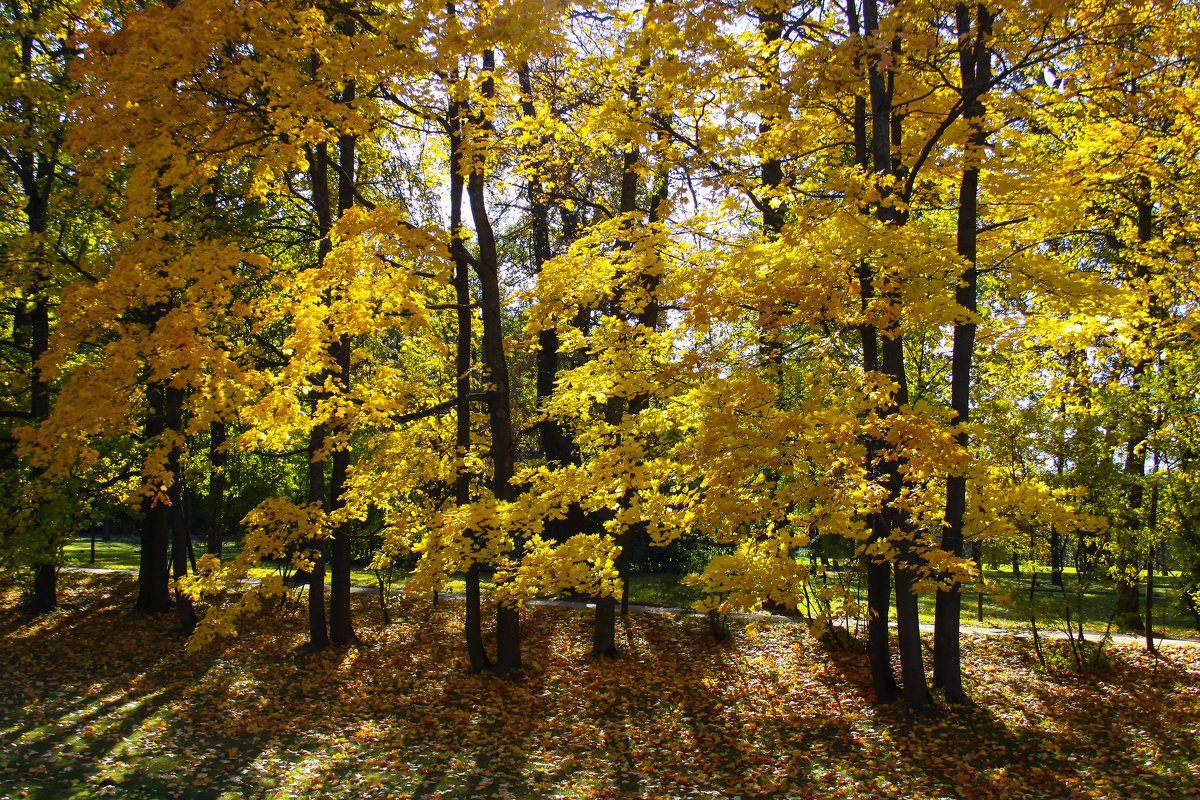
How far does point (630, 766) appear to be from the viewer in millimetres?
7461

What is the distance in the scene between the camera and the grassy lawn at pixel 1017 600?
9438mm

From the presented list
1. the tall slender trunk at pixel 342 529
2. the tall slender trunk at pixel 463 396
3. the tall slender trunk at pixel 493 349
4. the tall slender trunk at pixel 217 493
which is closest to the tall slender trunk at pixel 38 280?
the tall slender trunk at pixel 217 493

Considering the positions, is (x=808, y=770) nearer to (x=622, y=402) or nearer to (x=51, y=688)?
(x=622, y=402)

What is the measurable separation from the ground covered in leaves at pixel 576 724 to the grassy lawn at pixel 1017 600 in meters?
0.86

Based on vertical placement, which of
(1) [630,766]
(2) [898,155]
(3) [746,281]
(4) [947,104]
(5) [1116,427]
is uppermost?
(4) [947,104]

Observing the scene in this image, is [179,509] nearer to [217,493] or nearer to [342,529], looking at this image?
Answer: [342,529]

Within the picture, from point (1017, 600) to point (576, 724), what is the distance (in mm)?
5733

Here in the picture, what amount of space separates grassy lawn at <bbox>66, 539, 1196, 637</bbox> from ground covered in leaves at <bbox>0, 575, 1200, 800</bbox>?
2.81 ft

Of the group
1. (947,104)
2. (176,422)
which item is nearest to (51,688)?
(176,422)

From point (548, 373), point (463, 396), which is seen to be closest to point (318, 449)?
point (463, 396)

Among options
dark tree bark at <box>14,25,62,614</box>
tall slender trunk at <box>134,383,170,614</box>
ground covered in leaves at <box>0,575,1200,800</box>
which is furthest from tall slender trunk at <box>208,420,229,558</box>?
ground covered in leaves at <box>0,575,1200,800</box>


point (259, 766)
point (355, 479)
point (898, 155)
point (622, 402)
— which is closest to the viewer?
point (259, 766)

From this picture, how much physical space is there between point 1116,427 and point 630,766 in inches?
296

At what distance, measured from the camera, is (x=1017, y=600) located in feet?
30.6
